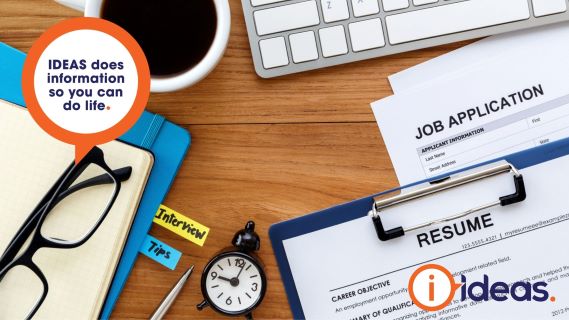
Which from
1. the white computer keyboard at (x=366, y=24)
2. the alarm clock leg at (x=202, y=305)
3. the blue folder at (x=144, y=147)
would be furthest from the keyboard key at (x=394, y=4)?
the alarm clock leg at (x=202, y=305)

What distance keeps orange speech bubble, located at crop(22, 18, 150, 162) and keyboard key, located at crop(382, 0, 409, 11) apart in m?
0.24

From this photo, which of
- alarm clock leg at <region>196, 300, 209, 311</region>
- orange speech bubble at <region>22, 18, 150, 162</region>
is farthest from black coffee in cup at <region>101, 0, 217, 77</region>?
alarm clock leg at <region>196, 300, 209, 311</region>

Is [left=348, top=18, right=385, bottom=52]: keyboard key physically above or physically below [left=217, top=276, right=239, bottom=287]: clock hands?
above

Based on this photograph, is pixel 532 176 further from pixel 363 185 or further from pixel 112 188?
pixel 112 188

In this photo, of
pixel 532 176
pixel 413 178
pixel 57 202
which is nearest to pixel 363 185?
pixel 413 178

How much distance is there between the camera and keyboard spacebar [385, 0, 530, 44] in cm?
55

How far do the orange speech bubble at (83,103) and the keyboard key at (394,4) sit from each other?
24 centimetres

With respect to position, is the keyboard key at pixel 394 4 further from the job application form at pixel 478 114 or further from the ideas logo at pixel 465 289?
the ideas logo at pixel 465 289

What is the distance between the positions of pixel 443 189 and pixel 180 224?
274 mm

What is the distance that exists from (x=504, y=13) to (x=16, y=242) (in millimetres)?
525

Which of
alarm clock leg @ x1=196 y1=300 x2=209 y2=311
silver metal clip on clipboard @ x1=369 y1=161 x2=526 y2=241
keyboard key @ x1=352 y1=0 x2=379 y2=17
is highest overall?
keyboard key @ x1=352 y1=0 x2=379 y2=17

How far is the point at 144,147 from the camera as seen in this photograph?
22.5 inches

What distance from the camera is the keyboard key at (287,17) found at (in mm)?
549

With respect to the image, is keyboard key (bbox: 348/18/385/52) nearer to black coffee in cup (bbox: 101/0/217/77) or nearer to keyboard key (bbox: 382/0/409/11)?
keyboard key (bbox: 382/0/409/11)
